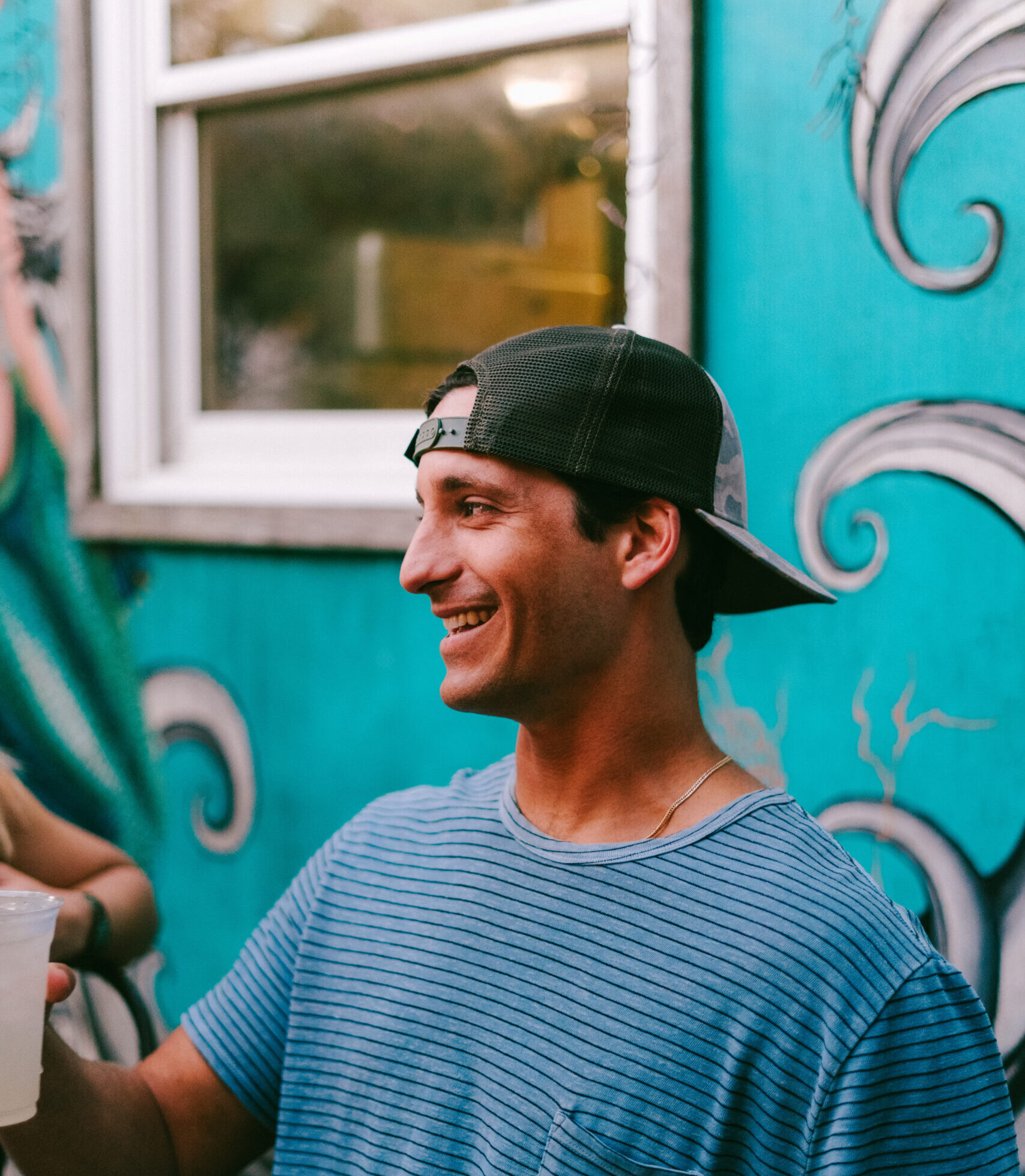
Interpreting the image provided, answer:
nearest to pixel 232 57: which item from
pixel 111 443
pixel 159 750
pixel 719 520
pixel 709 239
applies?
pixel 111 443

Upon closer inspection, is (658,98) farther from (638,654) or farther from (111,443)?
(111,443)

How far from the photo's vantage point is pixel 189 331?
291 cm

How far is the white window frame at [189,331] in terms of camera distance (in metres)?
2.45

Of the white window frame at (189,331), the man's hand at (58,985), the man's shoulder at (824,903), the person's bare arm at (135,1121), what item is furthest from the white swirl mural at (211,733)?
the man's shoulder at (824,903)

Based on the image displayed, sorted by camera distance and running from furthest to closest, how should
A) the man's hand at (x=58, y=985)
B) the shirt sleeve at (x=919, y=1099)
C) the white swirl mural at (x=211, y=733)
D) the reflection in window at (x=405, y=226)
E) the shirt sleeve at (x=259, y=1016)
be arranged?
the white swirl mural at (x=211, y=733)
the reflection in window at (x=405, y=226)
the shirt sleeve at (x=259, y=1016)
the man's hand at (x=58, y=985)
the shirt sleeve at (x=919, y=1099)

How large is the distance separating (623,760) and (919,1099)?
488 mm

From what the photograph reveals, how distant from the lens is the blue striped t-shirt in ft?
3.84

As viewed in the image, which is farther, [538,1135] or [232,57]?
[232,57]

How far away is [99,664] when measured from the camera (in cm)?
288

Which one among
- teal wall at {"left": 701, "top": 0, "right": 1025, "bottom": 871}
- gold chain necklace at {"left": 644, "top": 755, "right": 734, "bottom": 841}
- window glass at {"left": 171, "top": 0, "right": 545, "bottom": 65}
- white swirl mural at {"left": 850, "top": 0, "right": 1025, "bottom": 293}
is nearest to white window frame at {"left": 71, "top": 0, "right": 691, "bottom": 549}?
window glass at {"left": 171, "top": 0, "right": 545, "bottom": 65}

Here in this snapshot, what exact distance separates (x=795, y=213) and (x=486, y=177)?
2.72ft

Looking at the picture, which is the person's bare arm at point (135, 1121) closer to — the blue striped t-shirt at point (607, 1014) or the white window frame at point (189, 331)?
the blue striped t-shirt at point (607, 1014)

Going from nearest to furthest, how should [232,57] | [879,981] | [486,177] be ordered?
[879,981], [486,177], [232,57]

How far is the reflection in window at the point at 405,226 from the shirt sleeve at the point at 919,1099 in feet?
4.86
